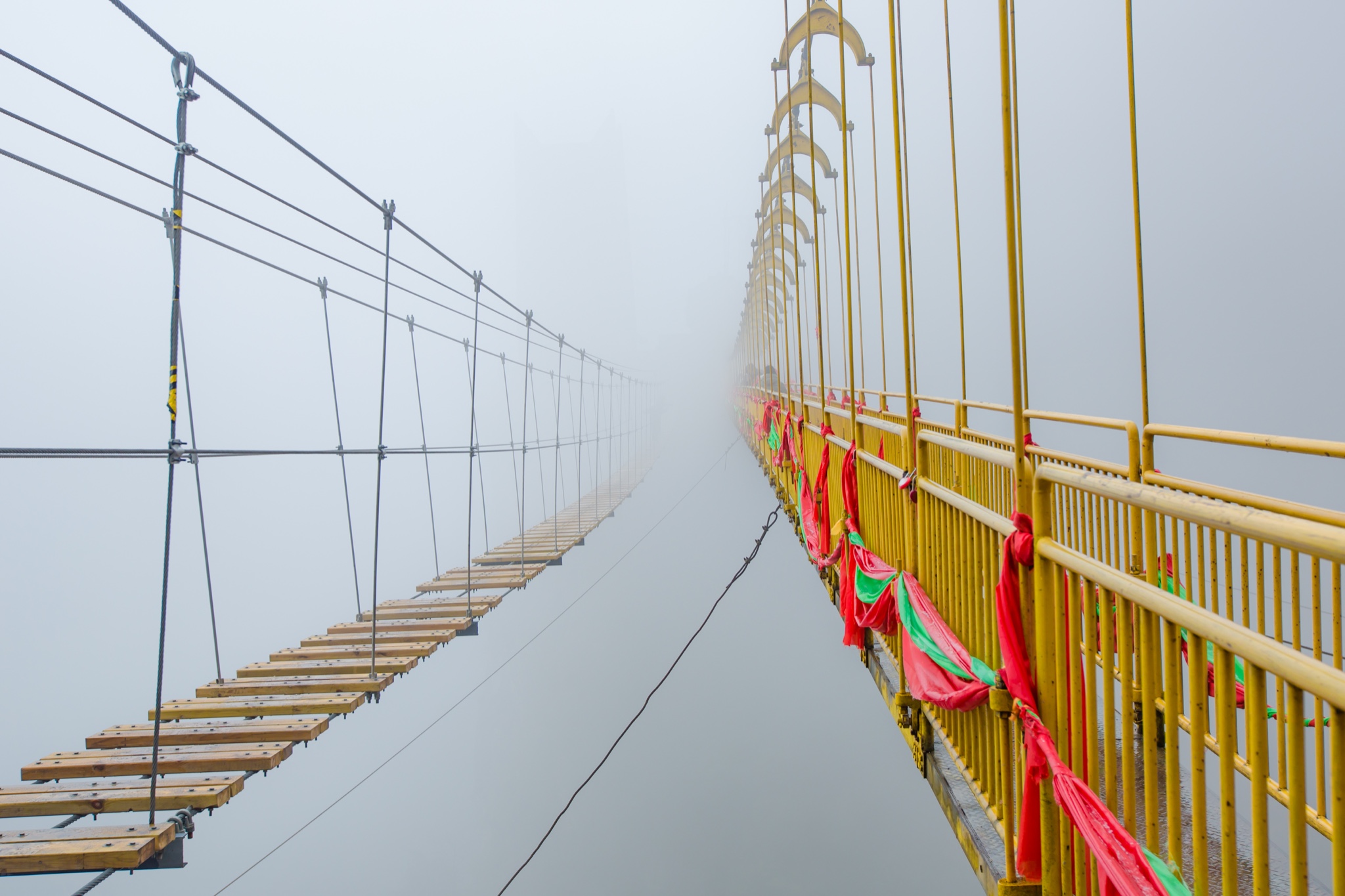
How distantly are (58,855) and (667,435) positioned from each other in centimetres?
6741

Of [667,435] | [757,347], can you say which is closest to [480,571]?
[757,347]

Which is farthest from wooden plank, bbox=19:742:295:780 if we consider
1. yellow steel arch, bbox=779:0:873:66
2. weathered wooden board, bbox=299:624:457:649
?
yellow steel arch, bbox=779:0:873:66

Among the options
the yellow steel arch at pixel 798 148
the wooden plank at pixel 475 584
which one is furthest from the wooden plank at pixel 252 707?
the yellow steel arch at pixel 798 148

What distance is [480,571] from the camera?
1070 centimetres

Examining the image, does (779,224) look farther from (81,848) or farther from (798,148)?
(81,848)

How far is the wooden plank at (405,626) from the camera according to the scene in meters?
7.12

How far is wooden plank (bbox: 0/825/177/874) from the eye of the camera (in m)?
3.16

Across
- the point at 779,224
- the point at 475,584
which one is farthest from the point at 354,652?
the point at 779,224

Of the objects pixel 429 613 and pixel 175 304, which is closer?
pixel 175 304

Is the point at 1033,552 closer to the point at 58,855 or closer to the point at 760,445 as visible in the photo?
the point at 58,855

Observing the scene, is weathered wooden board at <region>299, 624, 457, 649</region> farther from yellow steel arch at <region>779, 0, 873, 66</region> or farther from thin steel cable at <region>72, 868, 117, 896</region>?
yellow steel arch at <region>779, 0, 873, 66</region>

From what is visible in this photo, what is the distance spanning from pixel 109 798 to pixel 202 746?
78cm

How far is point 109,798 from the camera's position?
3.77 m

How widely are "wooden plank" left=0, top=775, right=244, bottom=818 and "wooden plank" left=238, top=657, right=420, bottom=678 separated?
1860 mm
